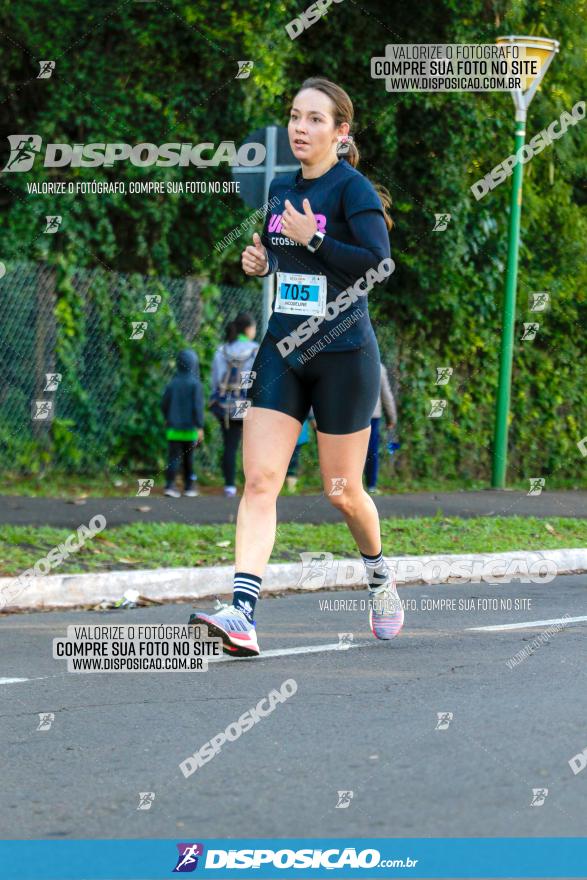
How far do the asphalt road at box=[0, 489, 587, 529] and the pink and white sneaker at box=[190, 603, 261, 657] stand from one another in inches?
182

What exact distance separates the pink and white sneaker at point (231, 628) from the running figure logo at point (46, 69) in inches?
448

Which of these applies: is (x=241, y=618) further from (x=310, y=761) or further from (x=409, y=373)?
(x=409, y=373)

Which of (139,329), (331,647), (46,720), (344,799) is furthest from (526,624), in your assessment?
(139,329)

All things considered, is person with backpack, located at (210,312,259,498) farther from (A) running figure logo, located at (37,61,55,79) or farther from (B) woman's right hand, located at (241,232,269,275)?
(B) woman's right hand, located at (241,232,269,275)

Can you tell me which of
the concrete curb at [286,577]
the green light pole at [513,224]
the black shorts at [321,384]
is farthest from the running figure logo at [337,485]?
the green light pole at [513,224]

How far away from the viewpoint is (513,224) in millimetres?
15953

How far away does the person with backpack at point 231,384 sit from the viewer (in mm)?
14055

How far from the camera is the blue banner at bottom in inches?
139

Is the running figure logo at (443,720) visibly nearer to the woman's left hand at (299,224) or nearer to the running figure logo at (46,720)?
the running figure logo at (46,720)

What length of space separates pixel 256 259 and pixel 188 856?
9.52 ft

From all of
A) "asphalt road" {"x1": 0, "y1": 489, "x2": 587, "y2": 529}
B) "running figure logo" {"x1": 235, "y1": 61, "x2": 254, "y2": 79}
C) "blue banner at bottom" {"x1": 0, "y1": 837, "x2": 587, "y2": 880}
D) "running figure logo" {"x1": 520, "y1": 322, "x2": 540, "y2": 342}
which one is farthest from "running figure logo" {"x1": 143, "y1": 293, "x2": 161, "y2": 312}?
"blue banner at bottom" {"x1": 0, "y1": 837, "x2": 587, "y2": 880}

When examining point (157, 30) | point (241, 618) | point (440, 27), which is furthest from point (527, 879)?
point (440, 27)

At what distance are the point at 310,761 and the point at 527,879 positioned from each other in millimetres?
1111

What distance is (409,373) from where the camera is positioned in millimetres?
18188
